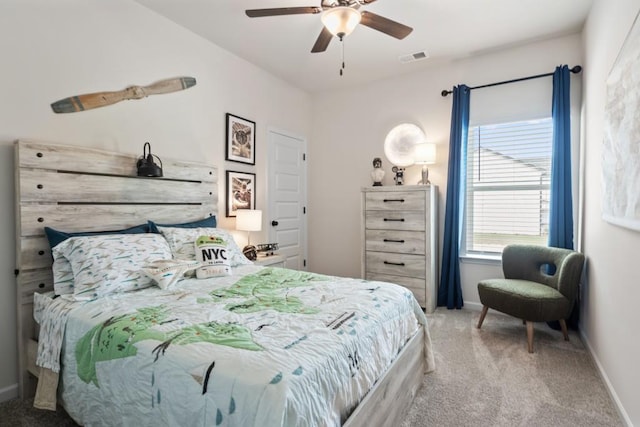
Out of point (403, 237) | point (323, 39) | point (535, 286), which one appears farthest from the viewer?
point (403, 237)

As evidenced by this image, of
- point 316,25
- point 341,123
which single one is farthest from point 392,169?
point 316,25

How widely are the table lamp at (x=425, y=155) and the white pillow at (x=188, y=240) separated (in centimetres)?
227

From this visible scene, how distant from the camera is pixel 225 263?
98.4 inches

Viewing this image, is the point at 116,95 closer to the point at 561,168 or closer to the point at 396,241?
the point at 396,241

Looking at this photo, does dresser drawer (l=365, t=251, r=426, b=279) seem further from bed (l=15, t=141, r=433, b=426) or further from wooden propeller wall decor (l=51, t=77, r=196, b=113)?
wooden propeller wall decor (l=51, t=77, r=196, b=113)

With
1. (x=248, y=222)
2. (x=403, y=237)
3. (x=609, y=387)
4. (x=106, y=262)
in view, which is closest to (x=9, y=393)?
(x=106, y=262)

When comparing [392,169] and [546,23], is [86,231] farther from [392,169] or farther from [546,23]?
[546,23]

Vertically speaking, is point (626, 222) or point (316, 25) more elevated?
point (316, 25)

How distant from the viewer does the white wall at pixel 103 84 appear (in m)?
2.06

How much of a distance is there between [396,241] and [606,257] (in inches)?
73.7

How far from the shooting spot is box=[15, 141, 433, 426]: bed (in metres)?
1.11

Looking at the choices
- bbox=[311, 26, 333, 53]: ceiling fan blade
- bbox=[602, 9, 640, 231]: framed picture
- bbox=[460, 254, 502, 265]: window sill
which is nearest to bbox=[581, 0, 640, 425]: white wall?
bbox=[602, 9, 640, 231]: framed picture

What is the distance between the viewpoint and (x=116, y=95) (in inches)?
100

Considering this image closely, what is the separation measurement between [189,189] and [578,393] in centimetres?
322
